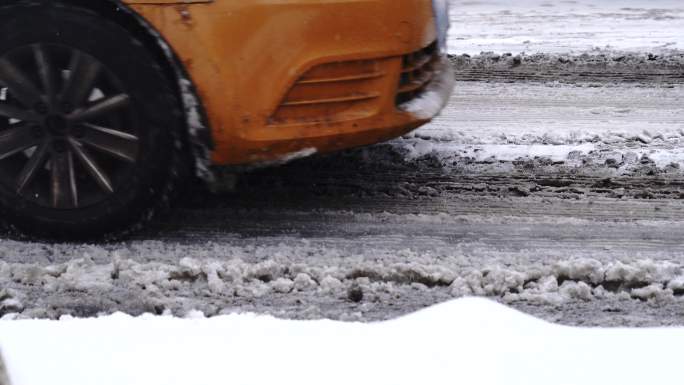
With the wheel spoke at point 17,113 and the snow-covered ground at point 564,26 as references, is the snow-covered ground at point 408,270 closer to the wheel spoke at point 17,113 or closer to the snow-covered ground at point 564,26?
the wheel spoke at point 17,113

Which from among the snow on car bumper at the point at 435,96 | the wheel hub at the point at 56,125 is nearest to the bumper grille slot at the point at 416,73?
the snow on car bumper at the point at 435,96

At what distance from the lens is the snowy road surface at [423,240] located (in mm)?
2795

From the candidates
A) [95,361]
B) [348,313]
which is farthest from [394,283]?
[95,361]

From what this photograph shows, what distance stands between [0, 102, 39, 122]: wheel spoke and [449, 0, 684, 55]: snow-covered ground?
4.49 metres

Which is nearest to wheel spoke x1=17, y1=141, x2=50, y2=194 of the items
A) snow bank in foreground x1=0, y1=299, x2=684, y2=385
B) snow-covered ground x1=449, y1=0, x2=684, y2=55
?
snow bank in foreground x1=0, y1=299, x2=684, y2=385

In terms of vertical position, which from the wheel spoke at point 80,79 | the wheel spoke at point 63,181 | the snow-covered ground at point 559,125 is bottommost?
the snow-covered ground at point 559,125

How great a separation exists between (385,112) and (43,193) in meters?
1.47

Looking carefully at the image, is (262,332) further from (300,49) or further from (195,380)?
(300,49)

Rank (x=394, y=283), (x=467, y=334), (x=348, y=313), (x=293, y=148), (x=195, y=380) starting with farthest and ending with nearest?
(x=293, y=148) → (x=394, y=283) → (x=348, y=313) → (x=467, y=334) → (x=195, y=380)

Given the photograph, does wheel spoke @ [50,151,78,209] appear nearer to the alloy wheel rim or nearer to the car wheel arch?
the alloy wheel rim

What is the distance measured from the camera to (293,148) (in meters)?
3.16

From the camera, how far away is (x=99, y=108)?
3.10 meters

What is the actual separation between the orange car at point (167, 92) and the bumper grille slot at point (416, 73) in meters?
0.03

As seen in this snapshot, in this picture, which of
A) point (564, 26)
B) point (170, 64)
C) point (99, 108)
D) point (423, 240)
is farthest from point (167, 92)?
point (564, 26)
